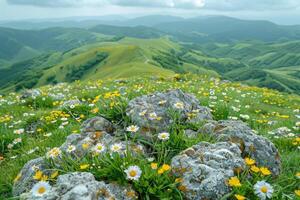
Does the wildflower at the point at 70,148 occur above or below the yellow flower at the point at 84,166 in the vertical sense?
below

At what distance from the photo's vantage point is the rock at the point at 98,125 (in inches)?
275

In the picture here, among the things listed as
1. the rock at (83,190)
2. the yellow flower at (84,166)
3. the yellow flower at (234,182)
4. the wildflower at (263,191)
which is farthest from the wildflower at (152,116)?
the wildflower at (263,191)

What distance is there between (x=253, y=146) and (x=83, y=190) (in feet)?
10.3

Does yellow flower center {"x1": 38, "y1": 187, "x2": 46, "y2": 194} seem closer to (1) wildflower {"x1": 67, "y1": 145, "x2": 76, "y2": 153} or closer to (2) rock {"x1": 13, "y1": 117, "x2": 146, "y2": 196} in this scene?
(2) rock {"x1": 13, "y1": 117, "x2": 146, "y2": 196}

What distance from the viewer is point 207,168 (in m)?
4.77

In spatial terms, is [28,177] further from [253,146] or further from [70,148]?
[253,146]

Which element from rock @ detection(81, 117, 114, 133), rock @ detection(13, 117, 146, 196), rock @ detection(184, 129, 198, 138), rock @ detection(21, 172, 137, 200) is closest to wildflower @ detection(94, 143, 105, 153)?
rock @ detection(13, 117, 146, 196)

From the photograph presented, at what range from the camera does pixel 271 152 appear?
5980mm

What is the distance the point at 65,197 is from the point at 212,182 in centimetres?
184

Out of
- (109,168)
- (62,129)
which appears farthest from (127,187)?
(62,129)

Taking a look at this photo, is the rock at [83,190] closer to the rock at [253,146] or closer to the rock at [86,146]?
the rock at [86,146]

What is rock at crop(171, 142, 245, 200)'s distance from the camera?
14.8 feet

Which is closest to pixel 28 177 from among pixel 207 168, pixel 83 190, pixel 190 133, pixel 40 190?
pixel 40 190

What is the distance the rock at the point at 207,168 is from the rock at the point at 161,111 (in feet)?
4.69
